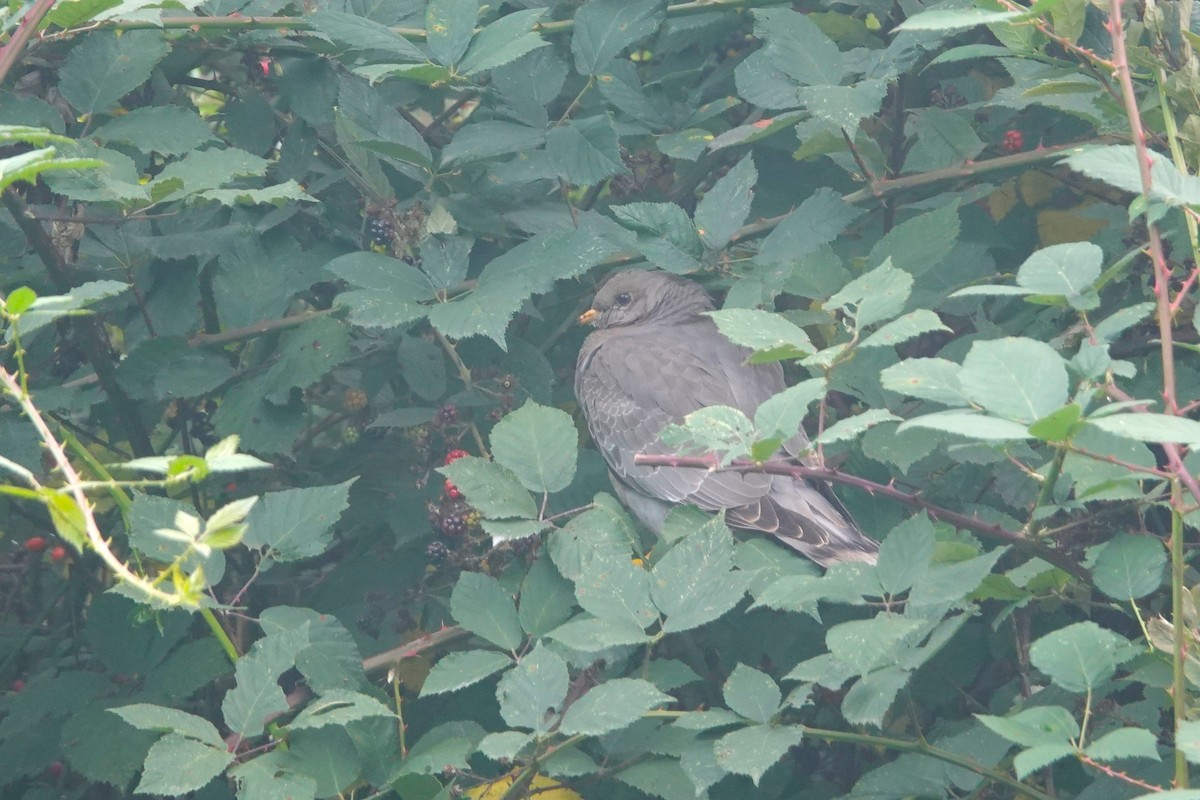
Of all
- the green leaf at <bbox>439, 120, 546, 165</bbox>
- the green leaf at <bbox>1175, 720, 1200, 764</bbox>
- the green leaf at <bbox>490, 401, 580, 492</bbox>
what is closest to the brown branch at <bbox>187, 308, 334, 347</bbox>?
the green leaf at <bbox>439, 120, 546, 165</bbox>

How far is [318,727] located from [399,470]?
1.22 metres

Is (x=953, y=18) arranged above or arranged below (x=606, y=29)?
above

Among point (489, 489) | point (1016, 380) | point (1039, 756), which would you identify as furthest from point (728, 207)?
point (1039, 756)

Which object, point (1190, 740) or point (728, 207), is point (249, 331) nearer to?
point (728, 207)

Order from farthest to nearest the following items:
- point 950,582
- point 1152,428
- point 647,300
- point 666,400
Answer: point 647,300 → point 666,400 → point 950,582 → point 1152,428

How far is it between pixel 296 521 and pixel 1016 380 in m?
1.37

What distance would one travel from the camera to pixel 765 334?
184cm

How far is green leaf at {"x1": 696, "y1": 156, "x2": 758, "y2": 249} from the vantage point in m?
2.66

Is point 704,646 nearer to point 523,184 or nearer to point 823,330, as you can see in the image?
point 823,330

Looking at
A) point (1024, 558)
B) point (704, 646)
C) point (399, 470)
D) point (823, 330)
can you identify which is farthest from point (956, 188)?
point (399, 470)

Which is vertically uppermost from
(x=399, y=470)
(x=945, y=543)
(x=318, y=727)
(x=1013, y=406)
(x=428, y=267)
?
(x=1013, y=406)

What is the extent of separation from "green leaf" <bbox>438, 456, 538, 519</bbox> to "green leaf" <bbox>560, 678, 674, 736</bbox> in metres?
0.51

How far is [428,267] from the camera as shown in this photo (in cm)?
265

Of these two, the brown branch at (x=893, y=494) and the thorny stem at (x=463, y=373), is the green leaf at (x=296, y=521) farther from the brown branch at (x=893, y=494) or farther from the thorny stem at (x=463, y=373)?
the brown branch at (x=893, y=494)
